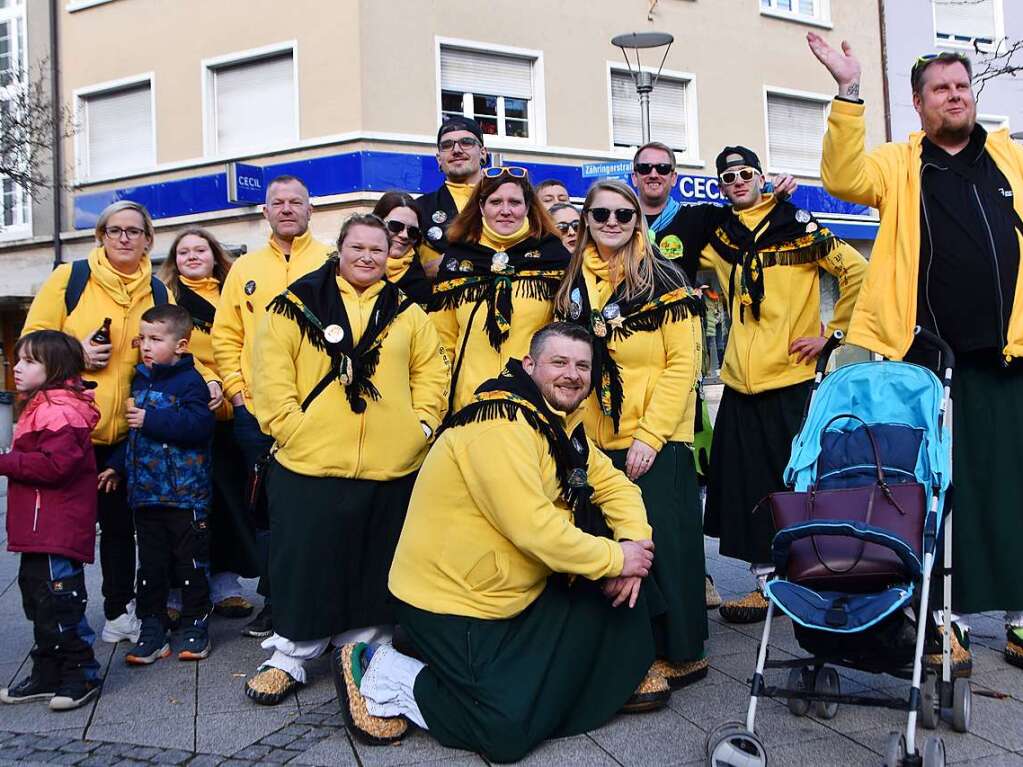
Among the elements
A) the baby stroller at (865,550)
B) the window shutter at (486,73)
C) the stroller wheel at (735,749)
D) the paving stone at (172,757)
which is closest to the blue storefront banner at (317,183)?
the window shutter at (486,73)

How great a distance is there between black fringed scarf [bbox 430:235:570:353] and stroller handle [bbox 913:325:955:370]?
156 cm

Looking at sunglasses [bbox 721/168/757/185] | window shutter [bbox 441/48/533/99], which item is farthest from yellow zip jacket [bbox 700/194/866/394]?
window shutter [bbox 441/48/533/99]

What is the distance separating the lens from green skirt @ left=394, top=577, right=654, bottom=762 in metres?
3.65

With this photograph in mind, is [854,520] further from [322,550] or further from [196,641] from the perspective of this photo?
[196,641]

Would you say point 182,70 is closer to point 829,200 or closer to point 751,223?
point 829,200

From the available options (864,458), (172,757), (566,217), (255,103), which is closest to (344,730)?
(172,757)

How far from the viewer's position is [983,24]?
74.1ft

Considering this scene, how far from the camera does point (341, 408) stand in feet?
14.4

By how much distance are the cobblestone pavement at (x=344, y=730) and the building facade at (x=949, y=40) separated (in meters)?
18.4

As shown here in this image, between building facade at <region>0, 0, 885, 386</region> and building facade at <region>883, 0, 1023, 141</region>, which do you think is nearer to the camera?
building facade at <region>0, 0, 885, 386</region>

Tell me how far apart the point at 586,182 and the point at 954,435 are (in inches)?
518

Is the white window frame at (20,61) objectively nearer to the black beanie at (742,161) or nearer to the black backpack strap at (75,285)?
the black backpack strap at (75,285)

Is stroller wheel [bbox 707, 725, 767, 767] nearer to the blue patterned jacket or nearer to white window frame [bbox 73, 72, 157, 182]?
the blue patterned jacket

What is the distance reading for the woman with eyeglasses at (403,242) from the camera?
5.35 m
